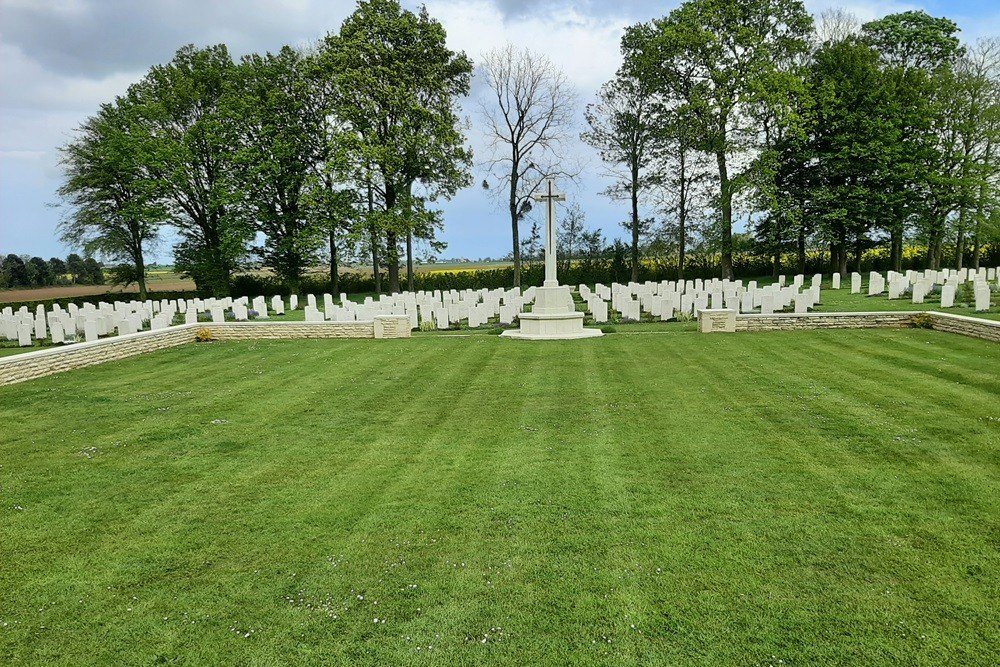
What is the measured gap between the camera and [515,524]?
464 centimetres

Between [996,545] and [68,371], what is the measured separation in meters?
14.3

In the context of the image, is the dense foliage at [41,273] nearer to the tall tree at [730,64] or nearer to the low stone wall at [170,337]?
the low stone wall at [170,337]

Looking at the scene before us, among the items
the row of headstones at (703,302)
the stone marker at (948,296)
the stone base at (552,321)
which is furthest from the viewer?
the row of headstones at (703,302)

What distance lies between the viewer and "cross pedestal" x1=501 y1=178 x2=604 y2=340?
14.9 metres

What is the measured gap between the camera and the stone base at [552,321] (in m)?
14.8

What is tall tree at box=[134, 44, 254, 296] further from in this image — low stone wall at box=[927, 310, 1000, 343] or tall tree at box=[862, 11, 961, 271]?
tall tree at box=[862, 11, 961, 271]

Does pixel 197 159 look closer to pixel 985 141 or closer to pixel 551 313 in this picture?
pixel 551 313

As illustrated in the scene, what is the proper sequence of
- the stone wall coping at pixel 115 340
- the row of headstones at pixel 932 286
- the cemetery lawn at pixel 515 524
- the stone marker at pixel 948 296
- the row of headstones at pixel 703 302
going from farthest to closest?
the row of headstones at pixel 703 302 < the stone marker at pixel 948 296 < the row of headstones at pixel 932 286 < the stone wall coping at pixel 115 340 < the cemetery lawn at pixel 515 524

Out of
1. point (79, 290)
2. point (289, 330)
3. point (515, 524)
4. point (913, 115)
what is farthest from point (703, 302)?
point (79, 290)

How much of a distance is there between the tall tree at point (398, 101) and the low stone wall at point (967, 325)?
77.0ft

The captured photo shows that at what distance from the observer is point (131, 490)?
5.53 m

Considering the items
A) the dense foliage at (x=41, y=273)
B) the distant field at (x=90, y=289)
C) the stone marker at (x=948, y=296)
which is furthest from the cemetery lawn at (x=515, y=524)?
the dense foliage at (x=41, y=273)

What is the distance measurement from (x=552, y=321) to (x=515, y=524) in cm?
1048

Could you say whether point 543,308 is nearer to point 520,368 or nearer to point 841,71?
point 520,368
